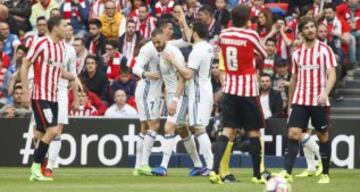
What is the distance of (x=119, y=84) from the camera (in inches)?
1104

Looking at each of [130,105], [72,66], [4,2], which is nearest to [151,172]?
[72,66]

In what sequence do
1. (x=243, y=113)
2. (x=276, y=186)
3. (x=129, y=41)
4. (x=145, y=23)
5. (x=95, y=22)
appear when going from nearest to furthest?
(x=276, y=186), (x=243, y=113), (x=129, y=41), (x=95, y=22), (x=145, y=23)

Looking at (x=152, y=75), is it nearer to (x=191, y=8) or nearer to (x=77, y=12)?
(x=191, y=8)

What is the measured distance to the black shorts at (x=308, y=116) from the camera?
1916cm

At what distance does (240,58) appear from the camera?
18625mm

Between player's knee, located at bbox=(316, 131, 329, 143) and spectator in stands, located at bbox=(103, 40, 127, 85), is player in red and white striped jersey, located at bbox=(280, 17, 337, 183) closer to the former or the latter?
player's knee, located at bbox=(316, 131, 329, 143)

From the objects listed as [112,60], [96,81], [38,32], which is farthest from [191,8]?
[38,32]

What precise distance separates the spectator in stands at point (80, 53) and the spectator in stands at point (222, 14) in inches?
115

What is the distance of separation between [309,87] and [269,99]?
7424 millimetres

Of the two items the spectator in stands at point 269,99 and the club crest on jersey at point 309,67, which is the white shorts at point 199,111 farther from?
the spectator in stands at point 269,99

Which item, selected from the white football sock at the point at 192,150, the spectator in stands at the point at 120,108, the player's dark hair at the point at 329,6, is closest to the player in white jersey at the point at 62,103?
the white football sock at the point at 192,150

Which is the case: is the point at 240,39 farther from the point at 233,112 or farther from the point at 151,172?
the point at 151,172

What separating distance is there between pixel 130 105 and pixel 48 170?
689cm

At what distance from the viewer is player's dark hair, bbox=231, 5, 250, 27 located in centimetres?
1842
